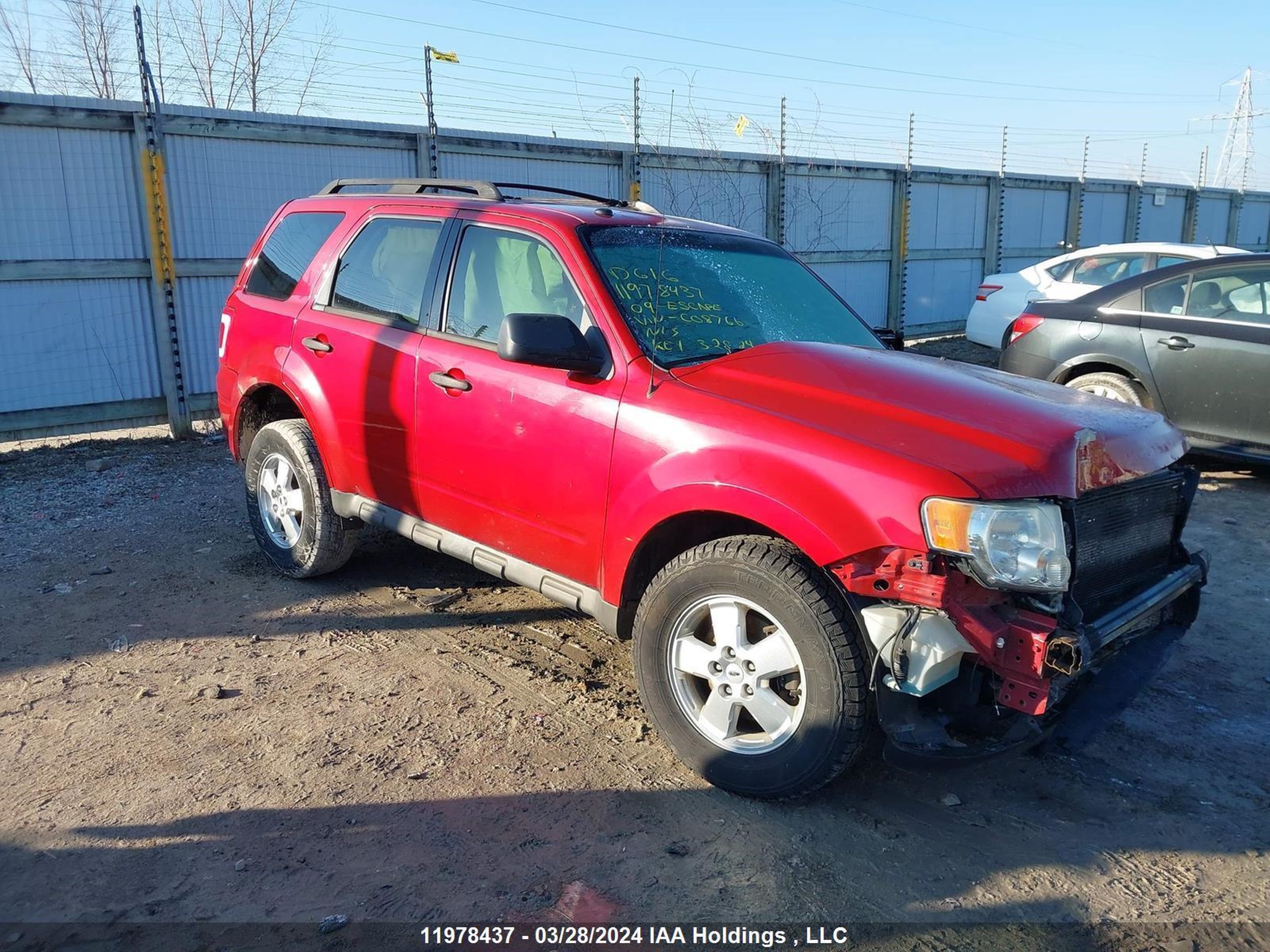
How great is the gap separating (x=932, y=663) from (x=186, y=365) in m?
7.96

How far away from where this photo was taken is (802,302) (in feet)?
14.9

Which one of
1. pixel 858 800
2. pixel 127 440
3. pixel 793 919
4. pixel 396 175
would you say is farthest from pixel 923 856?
pixel 396 175

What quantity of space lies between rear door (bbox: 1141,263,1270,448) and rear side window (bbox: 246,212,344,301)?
5765 millimetres

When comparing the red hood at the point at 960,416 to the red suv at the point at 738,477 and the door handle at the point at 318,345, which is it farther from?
the door handle at the point at 318,345

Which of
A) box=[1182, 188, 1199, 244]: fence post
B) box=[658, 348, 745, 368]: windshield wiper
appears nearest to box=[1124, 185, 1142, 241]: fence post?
box=[1182, 188, 1199, 244]: fence post

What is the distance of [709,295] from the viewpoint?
4168 millimetres

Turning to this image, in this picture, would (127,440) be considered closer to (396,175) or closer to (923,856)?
(396,175)

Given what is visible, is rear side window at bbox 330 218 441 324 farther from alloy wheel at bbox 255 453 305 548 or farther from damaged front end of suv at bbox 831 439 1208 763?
damaged front end of suv at bbox 831 439 1208 763

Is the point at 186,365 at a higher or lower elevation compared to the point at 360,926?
higher

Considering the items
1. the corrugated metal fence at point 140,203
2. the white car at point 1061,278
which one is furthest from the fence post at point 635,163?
the white car at point 1061,278

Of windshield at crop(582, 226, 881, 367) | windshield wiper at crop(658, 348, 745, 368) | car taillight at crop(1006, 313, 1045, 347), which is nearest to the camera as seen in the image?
windshield wiper at crop(658, 348, 745, 368)

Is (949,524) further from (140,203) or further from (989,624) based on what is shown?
(140,203)

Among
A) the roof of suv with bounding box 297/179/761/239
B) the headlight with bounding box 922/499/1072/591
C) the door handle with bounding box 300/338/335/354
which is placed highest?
the roof of suv with bounding box 297/179/761/239

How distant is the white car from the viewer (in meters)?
10.8
